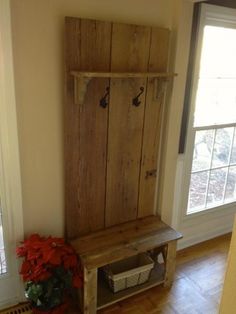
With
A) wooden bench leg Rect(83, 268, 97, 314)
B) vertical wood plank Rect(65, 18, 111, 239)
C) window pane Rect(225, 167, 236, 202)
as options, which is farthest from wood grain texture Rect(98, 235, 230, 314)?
vertical wood plank Rect(65, 18, 111, 239)

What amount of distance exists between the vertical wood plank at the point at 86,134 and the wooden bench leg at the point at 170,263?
54 centimetres

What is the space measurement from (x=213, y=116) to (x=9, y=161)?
5.56ft

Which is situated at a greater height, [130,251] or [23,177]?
[23,177]


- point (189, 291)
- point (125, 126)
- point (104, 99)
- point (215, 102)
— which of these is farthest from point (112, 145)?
point (189, 291)

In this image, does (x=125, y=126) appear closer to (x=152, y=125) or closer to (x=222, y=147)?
(x=152, y=125)

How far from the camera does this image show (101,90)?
191 cm

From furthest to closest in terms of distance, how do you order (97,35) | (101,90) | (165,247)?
(165,247) → (101,90) → (97,35)

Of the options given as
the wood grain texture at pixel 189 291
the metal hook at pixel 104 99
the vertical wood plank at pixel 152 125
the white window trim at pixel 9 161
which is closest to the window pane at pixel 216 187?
the wood grain texture at pixel 189 291

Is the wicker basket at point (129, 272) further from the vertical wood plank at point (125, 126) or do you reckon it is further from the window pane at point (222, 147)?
the window pane at point (222, 147)

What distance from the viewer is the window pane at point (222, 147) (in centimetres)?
270

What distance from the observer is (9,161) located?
1.79 metres

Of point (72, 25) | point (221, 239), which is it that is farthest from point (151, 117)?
point (221, 239)

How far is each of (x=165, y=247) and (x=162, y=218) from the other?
9.9 inches

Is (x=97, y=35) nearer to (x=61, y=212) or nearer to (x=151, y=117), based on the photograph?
(x=151, y=117)
